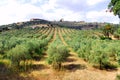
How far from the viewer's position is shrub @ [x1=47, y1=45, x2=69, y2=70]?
32750 millimetres

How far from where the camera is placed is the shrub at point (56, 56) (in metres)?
32.8

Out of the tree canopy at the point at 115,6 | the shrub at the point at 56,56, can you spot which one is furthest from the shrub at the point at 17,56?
the tree canopy at the point at 115,6

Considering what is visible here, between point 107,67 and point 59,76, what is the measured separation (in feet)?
26.0

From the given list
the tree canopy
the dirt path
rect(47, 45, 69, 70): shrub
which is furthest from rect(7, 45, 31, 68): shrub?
the tree canopy

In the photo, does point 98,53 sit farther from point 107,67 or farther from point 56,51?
point 56,51

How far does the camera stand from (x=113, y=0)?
1916 cm

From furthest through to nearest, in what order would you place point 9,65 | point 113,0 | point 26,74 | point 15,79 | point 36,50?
point 36,50, point 9,65, point 26,74, point 15,79, point 113,0

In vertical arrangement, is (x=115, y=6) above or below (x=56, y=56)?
above

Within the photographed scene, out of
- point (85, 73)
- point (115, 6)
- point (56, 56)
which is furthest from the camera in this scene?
point (56, 56)

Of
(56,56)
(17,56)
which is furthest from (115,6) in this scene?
(17,56)

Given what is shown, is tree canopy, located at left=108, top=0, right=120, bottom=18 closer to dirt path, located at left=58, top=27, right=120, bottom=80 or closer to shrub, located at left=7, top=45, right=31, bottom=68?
dirt path, located at left=58, top=27, right=120, bottom=80

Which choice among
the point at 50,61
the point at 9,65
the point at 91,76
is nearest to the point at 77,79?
the point at 91,76

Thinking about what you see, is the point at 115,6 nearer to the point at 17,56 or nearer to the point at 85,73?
the point at 85,73

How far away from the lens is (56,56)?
107 feet
